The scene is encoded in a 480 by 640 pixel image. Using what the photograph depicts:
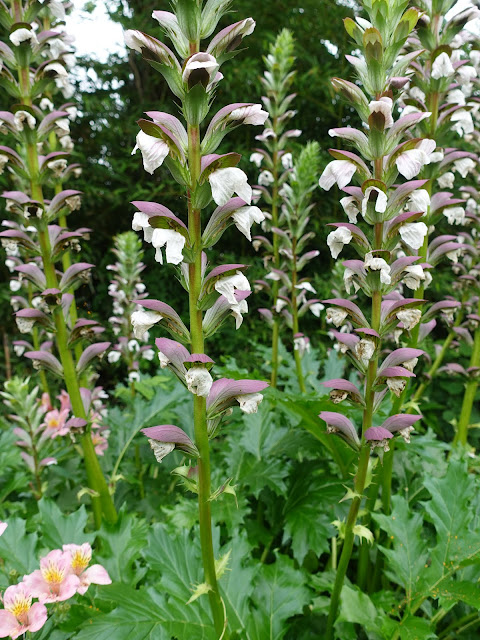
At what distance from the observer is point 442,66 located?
1967 mm

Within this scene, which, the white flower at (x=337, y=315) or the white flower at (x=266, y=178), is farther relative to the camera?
the white flower at (x=266, y=178)

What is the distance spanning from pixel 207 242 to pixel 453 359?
5421mm

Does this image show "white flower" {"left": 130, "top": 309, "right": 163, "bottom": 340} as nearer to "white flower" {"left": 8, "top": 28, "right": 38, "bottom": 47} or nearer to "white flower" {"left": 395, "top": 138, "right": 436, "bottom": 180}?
"white flower" {"left": 395, "top": 138, "right": 436, "bottom": 180}

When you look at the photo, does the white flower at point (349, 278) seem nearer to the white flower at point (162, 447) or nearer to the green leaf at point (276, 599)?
the white flower at point (162, 447)

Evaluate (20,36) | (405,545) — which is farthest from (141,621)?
(20,36)

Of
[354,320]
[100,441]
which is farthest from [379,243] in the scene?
[100,441]

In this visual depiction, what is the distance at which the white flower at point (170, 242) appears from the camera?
3.64 ft

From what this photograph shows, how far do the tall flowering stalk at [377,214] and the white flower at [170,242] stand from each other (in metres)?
0.54

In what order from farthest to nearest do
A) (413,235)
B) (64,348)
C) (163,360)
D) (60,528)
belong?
(64,348)
(60,528)
(413,235)
(163,360)

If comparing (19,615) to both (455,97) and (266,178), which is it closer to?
(455,97)

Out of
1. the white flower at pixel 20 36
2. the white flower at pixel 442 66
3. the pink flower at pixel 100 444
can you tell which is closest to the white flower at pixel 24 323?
the pink flower at pixel 100 444

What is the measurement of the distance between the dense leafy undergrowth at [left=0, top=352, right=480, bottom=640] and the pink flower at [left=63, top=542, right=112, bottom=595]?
80 millimetres

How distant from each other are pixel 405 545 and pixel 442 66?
1989 mm

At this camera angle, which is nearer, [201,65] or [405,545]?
[201,65]
